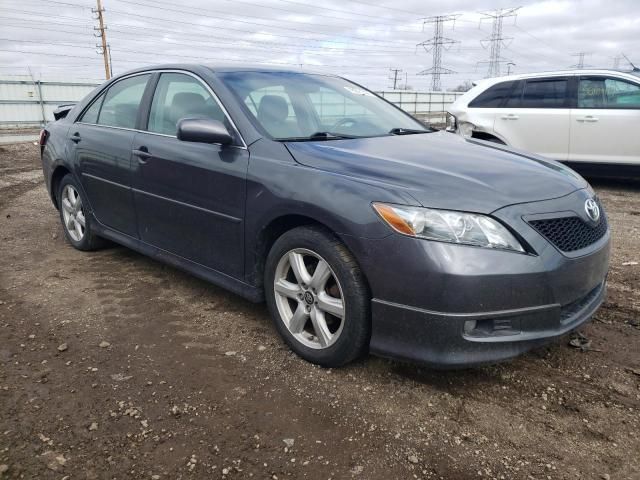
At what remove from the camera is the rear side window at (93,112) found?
14.9ft

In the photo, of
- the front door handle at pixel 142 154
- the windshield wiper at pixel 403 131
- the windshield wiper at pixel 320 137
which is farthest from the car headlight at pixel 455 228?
the front door handle at pixel 142 154

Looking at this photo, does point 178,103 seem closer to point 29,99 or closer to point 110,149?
point 110,149

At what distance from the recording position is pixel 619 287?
3930 millimetres

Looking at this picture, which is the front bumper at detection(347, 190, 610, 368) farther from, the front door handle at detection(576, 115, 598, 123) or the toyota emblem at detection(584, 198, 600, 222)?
the front door handle at detection(576, 115, 598, 123)

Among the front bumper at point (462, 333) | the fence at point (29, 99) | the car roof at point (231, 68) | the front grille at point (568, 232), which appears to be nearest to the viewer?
the front bumper at point (462, 333)

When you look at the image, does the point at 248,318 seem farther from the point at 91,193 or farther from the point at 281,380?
the point at 91,193

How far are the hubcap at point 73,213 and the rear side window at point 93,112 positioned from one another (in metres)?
0.63

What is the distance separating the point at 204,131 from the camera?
304 centimetres

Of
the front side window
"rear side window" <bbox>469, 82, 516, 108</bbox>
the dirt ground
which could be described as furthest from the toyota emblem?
"rear side window" <bbox>469, 82, 516, 108</bbox>

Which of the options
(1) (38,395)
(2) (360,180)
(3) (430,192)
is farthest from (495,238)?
(1) (38,395)

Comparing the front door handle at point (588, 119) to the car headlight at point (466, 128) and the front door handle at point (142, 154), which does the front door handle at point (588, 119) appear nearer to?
the car headlight at point (466, 128)

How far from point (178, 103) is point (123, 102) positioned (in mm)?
844

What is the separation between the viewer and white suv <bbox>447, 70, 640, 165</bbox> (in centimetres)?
708

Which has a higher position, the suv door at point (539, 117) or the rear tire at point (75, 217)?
the suv door at point (539, 117)
